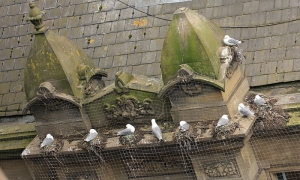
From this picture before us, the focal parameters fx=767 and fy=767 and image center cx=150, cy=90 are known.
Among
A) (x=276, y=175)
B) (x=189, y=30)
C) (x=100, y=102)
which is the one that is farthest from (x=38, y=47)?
(x=276, y=175)

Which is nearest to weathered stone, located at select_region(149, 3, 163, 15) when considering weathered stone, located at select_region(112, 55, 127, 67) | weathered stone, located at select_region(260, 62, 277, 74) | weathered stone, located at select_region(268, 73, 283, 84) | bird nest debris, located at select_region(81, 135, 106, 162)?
weathered stone, located at select_region(112, 55, 127, 67)

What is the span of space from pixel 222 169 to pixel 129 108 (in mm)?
1726

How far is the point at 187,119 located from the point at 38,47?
2686 mm

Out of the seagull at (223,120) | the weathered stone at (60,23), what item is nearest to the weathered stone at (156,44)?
the weathered stone at (60,23)

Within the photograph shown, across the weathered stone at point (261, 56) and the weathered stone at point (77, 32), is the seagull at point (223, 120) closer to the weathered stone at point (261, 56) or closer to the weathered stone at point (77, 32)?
the weathered stone at point (261, 56)

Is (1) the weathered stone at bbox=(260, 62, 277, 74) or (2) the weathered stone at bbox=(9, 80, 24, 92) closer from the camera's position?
(1) the weathered stone at bbox=(260, 62, 277, 74)

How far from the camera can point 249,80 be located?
13172mm

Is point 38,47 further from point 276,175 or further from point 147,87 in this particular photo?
point 276,175

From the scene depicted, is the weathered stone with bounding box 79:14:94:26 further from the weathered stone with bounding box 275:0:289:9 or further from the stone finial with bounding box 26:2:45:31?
the weathered stone with bounding box 275:0:289:9

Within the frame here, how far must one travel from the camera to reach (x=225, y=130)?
36.5ft

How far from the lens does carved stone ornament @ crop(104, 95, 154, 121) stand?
38.9ft

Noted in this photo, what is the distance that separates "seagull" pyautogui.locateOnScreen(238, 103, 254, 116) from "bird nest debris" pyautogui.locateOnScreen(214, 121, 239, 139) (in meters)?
0.28

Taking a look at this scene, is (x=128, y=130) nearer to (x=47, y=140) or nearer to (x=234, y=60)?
(x=47, y=140)

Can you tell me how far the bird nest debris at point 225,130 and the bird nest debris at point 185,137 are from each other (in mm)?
374
